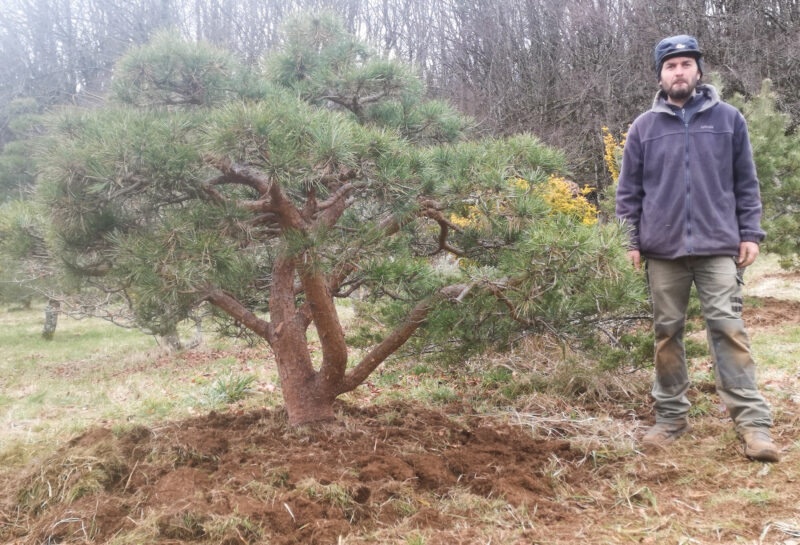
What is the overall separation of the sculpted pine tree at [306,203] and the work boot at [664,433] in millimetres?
657

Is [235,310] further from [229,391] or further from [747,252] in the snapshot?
[747,252]

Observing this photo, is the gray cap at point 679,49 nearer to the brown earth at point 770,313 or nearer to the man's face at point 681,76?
the man's face at point 681,76

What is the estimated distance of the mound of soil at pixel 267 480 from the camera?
185 cm

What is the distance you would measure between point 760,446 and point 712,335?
485 millimetres

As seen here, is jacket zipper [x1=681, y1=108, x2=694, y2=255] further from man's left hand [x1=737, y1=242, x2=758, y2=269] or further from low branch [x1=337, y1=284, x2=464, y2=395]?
low branch [x1=337, y1=284, x2=464, y2=395]

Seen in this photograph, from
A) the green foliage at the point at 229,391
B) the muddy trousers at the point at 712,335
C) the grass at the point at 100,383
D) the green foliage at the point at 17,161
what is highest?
the green foliage at the point at 17,161

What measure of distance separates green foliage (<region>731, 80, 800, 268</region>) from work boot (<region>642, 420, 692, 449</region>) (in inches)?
169

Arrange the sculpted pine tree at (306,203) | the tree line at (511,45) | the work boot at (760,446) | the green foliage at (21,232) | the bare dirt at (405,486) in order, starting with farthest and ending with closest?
the tree line at (511,45), the green foliage at (21,232), the work boot at (760,446), the sculpted pine tree at (306,203), the bare dirt at (405,486)

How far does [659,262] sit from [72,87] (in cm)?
1444

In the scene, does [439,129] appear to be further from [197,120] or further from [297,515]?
[297,515]

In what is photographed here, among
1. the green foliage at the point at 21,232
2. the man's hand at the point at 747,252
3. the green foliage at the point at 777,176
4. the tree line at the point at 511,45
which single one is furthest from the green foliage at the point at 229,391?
the tree line at the point at 511,45

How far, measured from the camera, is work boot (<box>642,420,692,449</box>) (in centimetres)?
254

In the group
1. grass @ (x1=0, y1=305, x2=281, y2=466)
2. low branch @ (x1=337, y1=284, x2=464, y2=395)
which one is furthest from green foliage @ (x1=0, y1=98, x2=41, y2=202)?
low branch @ (x1=337, y1=284, x2=464, y2=395)

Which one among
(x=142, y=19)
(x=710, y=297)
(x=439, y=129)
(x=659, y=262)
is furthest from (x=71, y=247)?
(x=142, y=19)
